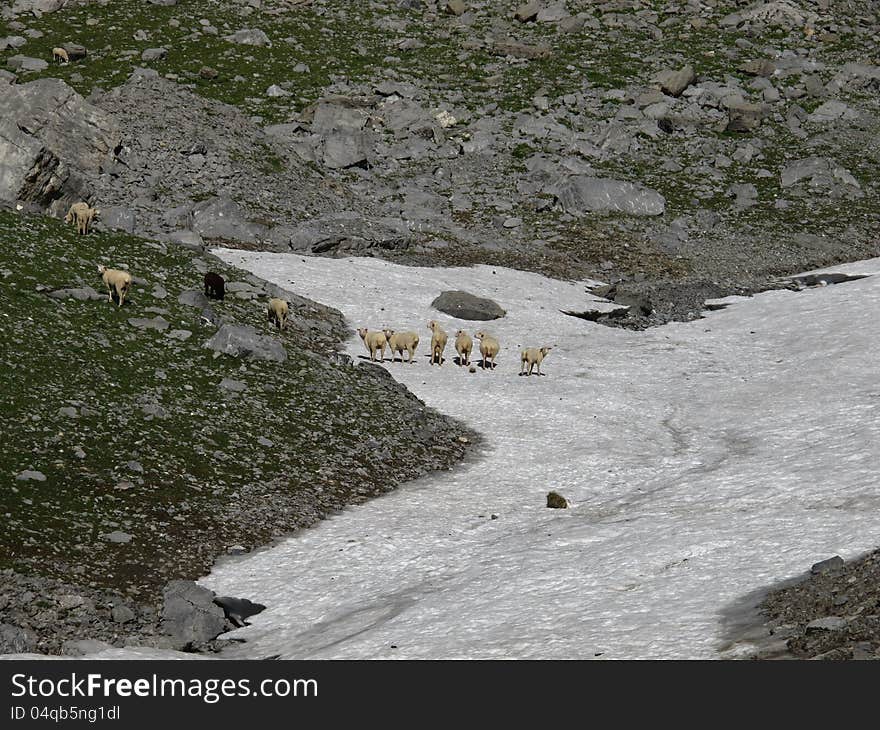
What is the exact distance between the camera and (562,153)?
7044 cm

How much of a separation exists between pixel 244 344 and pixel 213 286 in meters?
4.34

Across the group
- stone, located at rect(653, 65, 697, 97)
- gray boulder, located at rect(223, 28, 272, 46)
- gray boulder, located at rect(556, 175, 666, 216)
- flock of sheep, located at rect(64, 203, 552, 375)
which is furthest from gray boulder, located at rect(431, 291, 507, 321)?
gray boulder, located at rect(223, 28, 272, 46)

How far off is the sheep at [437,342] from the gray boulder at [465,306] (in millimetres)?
5018

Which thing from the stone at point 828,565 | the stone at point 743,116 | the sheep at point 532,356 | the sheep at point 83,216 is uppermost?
the stone at point 743,116

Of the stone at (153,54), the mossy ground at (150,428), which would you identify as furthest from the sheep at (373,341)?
the stone at (153,54)

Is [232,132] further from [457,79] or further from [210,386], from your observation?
[210,386]

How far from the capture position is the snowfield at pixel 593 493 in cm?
2077

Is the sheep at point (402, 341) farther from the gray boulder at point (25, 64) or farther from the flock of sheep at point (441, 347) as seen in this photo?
the gray boulder at point (25, 64)

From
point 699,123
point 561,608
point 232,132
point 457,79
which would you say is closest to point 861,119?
point 699,123

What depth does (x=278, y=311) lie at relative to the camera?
129 feet

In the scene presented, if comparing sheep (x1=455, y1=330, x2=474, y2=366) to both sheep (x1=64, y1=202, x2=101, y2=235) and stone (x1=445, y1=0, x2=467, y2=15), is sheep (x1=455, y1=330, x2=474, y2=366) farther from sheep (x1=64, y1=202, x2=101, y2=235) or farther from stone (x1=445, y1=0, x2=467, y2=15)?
stone (x1=445, y1=0, x2=467, y2=15)

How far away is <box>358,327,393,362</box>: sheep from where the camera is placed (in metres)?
40.1

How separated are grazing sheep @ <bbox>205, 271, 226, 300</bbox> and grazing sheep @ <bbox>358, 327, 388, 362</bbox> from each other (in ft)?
17.4

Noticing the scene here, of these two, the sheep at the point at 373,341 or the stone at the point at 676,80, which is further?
the stone at the point at 676,80
